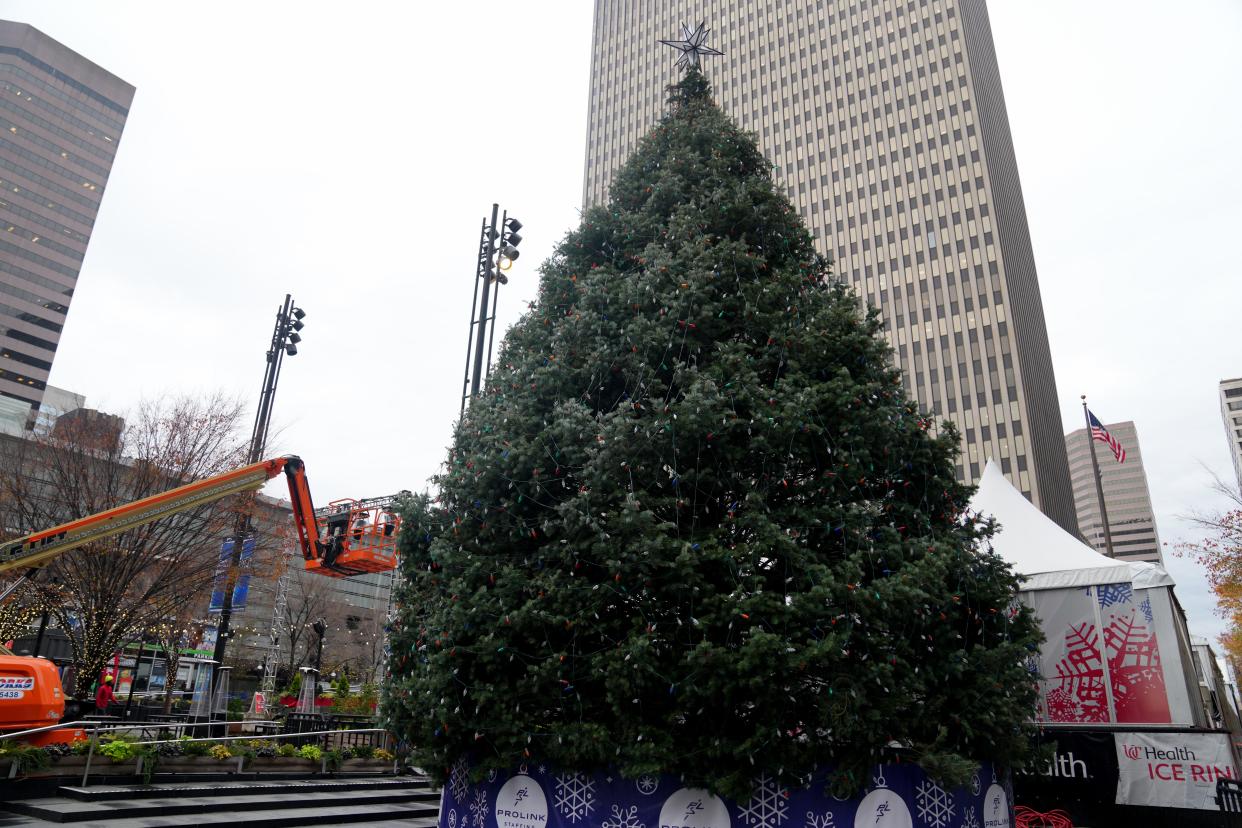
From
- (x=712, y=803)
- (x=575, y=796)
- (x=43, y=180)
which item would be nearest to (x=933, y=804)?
(x=712, y=803)

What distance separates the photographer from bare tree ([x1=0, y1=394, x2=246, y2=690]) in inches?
690

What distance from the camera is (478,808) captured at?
7594 millimetres

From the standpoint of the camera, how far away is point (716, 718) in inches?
262

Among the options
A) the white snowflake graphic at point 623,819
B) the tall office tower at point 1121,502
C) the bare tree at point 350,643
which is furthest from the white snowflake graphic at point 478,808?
the tall office tower at point 1121,502

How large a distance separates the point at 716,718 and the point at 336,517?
33.0 ft

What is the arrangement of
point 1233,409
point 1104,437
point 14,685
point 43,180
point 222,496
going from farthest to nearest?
point 1233,409 < point 43,180 < point 1104,437 < point 222,496 < point 14,685

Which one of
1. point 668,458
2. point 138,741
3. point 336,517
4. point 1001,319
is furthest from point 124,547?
point 1001,319

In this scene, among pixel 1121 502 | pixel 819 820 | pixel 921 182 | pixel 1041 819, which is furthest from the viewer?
pixel 1121 502

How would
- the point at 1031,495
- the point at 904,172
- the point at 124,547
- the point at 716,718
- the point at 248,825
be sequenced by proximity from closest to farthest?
the point at 716,718 → the point at 248,825 → the point at 124,547 → the point at 1031,495 → the point at 904,172

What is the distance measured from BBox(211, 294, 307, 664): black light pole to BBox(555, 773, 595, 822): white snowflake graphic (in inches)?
597

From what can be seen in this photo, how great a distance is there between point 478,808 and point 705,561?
3645 millimetres

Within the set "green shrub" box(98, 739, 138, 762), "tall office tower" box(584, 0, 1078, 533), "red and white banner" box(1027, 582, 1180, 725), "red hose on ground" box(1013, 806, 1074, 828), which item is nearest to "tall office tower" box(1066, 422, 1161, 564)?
"tall office tower" box(584, 0, 1078, 533)

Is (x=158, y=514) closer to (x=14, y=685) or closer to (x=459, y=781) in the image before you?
(x=14, y=685)

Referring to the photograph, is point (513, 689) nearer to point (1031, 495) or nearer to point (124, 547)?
point (124, 547)
